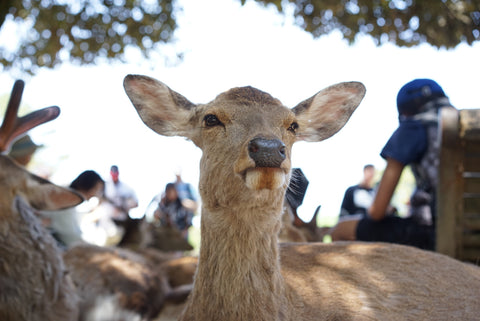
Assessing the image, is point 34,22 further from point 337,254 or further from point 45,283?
point 337,254

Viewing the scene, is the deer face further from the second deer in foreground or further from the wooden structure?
the wooden structure

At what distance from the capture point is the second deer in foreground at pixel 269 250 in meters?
2.68

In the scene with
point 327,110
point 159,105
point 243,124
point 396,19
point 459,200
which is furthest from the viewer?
point 396,19

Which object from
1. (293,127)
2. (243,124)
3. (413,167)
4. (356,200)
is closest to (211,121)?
(243,124)

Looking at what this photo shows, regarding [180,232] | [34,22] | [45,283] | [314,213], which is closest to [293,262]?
[45,283]

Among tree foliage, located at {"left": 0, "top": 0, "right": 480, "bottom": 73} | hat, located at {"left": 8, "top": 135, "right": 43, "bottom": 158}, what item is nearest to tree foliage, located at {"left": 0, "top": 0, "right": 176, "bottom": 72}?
tree foliage, located at {"left": 0, "top": 0, "right": 480, "bottom": 73}

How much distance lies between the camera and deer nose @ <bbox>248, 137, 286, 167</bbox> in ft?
8.17

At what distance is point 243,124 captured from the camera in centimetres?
294

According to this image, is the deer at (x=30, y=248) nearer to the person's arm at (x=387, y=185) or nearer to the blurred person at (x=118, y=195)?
the person's arm at (x=387, y=185)

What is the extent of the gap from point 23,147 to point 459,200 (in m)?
4.47

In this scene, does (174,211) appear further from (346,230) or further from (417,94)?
(417,94)

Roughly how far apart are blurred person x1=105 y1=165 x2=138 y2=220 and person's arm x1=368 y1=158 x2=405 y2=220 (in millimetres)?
7702

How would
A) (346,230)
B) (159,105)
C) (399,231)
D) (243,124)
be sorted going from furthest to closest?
(346,230), (399,231), (159,105), (243,124)

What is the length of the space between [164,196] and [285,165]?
31.2 feet
